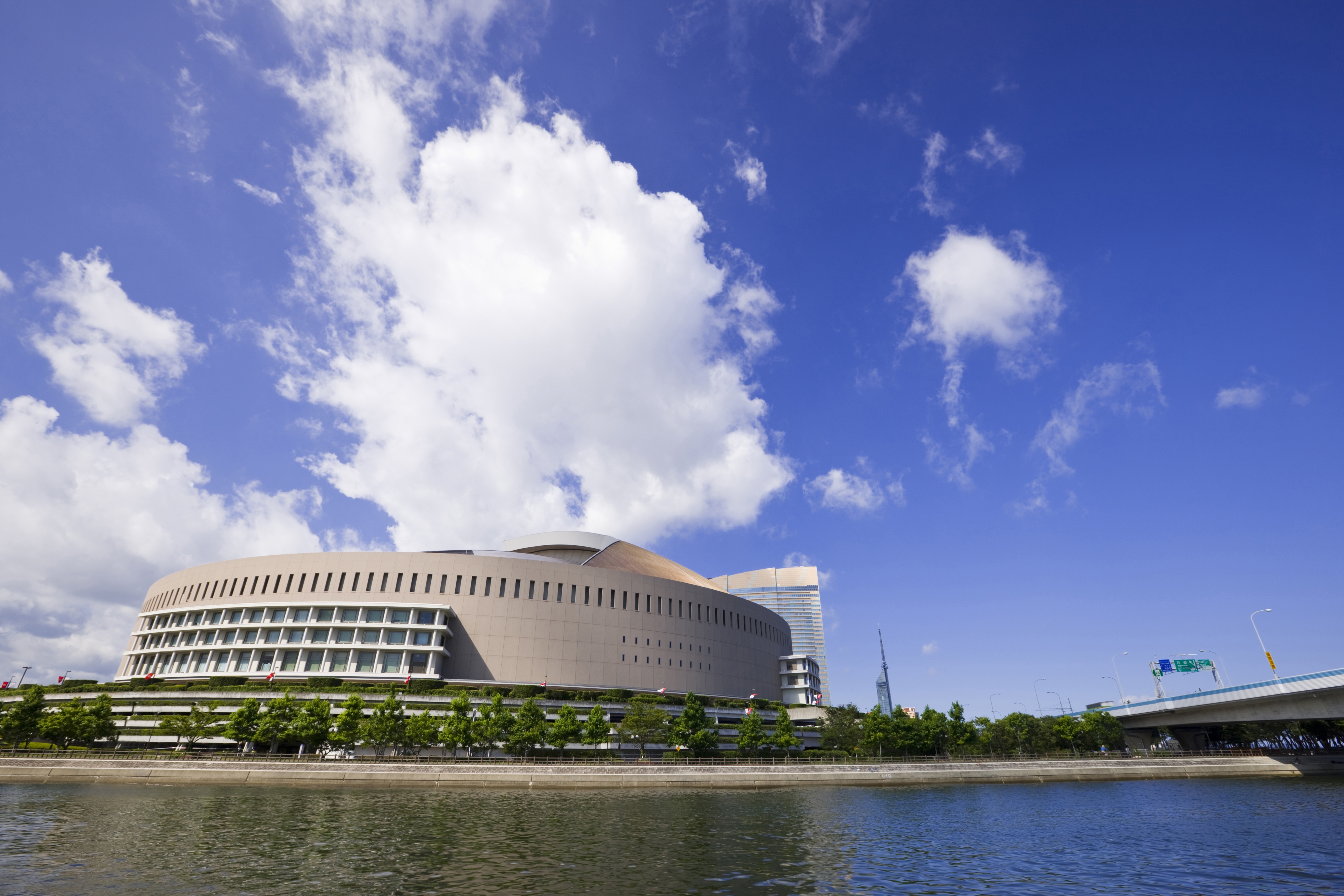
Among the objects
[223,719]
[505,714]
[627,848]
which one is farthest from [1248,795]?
[223,719]

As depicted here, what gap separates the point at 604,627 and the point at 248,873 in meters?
74.1

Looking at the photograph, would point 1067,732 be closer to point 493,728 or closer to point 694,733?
point 694,733

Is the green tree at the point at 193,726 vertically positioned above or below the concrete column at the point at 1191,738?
above

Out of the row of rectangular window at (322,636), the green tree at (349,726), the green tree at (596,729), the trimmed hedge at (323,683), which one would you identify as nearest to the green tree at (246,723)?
the green tree at (349,726)

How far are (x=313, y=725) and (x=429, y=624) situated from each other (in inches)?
942

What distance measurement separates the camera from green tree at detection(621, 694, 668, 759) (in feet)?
249

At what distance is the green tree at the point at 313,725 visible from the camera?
6656 cm

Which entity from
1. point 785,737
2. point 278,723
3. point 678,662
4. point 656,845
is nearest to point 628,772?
point 785,737

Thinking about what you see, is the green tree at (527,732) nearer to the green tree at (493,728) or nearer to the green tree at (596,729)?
the green tree at (493,728)

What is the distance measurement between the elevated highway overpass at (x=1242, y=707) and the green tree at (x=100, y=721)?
121704 mm

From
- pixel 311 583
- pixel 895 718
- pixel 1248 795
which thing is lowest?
pixel 1248 795

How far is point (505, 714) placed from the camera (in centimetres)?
7069

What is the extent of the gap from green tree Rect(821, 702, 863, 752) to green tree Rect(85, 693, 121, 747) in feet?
283

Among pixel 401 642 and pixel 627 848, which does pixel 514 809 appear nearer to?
pixel 627 848
